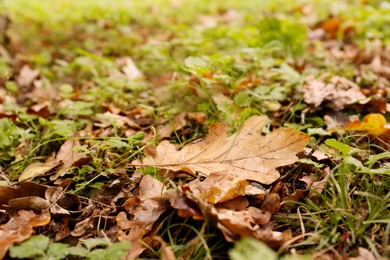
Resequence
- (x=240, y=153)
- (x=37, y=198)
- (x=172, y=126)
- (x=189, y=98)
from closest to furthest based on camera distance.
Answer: (x=37, y=198) < (x=240, y=153) < (x=172, y=126) < (x=189, y=98)

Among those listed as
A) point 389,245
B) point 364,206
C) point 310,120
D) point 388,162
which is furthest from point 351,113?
A: point 389,245

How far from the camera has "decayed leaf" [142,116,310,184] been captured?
1496 millimetres

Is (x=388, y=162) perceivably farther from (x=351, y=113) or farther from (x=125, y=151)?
(x=125, y=151)

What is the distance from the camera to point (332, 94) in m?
2.03

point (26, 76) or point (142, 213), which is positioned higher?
point (26, 76)

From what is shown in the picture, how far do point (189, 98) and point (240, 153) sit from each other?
26.1 inches

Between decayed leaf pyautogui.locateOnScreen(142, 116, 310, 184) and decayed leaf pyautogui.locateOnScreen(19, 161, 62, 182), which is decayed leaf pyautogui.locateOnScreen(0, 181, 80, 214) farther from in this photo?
decayed leaf pyautogui.locateOnScreen(142, 116, 310, 184)

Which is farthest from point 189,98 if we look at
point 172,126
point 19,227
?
point 19,227

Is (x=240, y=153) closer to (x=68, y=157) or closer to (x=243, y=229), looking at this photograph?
(x=243, y=229)

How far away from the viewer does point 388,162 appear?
1.58 m

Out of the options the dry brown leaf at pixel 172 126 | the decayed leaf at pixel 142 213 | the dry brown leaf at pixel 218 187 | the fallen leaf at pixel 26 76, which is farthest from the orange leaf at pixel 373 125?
the fallen leaf at pixel 26 76

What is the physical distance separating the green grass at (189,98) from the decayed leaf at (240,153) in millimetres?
94

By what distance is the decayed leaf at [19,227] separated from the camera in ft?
4.08

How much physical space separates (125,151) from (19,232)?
61 centimetres
